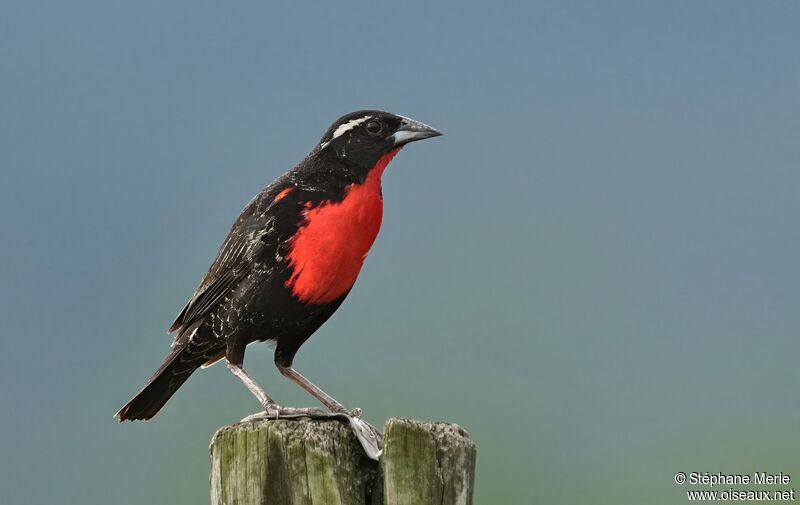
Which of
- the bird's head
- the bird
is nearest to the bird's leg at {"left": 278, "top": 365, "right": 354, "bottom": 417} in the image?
the bird

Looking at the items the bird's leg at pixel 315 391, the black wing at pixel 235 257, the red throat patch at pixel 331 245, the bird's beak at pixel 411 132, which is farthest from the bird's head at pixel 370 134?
the bird's leg at pixel 315 391

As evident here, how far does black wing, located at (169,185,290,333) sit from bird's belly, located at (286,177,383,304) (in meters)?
0.32

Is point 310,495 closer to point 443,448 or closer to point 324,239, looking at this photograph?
point 443,448

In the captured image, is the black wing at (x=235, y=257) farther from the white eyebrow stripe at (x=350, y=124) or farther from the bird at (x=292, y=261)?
the white eyebrow stripe at (x=350, y=124)

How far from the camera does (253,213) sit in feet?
24.4

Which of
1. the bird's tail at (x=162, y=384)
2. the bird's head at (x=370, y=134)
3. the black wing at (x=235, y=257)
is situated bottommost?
the bird's tail at (x=162, y=384)

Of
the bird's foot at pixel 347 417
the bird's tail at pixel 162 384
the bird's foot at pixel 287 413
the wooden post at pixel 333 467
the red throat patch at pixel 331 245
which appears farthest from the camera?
the bird's tail at pixel 162 384

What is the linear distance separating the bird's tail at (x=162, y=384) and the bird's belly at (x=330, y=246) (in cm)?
121

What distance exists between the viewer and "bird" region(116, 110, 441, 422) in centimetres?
705

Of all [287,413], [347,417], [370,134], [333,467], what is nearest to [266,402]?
[287,413]

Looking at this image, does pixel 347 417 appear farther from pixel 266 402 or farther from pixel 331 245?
pixel 331 245

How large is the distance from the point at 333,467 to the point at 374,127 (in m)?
2.99

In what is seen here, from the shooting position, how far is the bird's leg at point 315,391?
6.74 meters

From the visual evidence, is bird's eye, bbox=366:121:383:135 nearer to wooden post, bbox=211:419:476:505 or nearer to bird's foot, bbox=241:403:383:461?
bird's foot, bbox=241:403:383:461
